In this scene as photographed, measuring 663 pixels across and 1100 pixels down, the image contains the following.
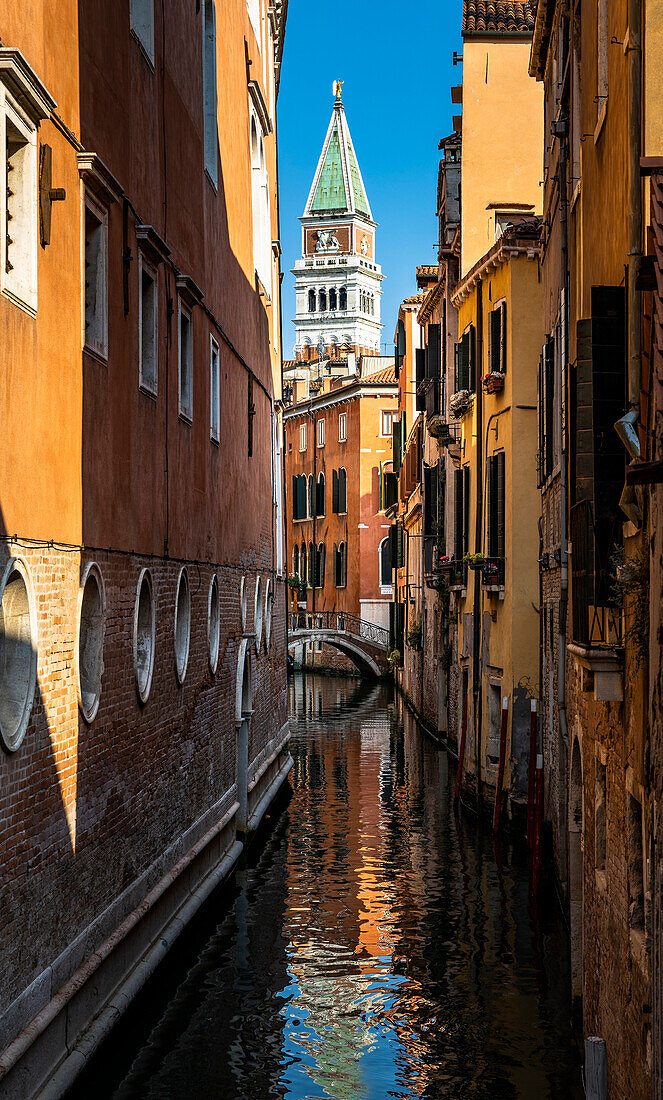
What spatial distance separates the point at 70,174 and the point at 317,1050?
20.4 feet

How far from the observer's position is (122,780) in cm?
962

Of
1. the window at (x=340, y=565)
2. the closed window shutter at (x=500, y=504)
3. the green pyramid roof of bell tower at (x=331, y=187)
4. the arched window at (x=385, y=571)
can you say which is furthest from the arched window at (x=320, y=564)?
the green pyramid roof of bell tower at (x=331, y=187)

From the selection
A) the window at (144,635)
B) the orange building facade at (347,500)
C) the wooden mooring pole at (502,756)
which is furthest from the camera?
the orange building facade at (347,500)

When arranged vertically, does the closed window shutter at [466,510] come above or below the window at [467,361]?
below

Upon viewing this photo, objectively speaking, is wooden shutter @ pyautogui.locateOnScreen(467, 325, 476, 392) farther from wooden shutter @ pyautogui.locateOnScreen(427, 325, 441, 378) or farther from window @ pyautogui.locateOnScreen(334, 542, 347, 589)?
window @ pyautogui.locateOnScreen(334, 542, 347, 589)

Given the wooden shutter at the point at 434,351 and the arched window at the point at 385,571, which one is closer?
the wooden shutter at the point at 434,351

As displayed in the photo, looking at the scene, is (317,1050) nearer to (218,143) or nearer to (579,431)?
(579,431)

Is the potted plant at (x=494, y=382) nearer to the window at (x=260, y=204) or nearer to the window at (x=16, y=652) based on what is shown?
the window at (x=260, y=204)

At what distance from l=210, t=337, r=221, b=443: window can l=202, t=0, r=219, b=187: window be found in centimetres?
184

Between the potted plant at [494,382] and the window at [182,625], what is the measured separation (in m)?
6.25

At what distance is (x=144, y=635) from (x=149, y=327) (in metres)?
2.54

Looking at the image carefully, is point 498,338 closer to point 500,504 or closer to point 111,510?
point 500,504

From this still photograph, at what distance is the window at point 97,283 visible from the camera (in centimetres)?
895

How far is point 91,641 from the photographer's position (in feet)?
29.3
